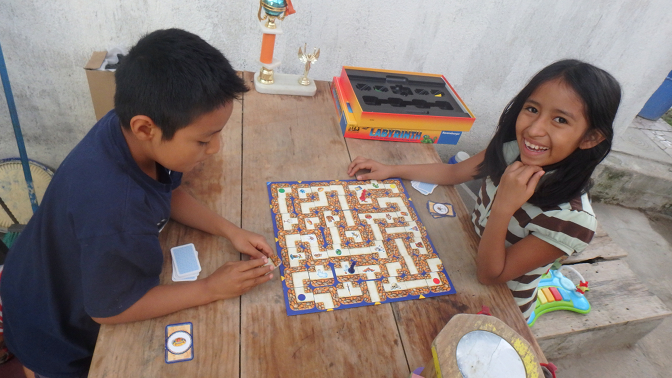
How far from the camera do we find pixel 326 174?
4.25ft

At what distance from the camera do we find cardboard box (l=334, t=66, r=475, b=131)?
1.46m

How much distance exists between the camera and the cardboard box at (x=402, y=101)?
1460 mm

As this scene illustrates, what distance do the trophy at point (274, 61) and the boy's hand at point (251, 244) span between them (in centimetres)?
80

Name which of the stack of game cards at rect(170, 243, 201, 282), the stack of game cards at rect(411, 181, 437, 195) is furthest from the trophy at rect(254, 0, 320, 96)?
the stack of game cards at rect(170, 243, 201, 282)

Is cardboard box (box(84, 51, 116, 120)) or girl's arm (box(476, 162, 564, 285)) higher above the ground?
girl's arm (box(476, 162, 564, 285))

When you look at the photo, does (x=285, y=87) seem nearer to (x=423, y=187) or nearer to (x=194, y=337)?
(x=423, y=187)

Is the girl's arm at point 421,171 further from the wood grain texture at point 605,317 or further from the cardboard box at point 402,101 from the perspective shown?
the wood grain texture at point 605,317

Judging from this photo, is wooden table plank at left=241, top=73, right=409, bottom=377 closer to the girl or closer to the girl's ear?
the girl

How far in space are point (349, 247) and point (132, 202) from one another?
54 centimetres

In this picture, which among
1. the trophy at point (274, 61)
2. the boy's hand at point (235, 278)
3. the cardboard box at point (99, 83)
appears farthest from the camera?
the cardboard box at point (99, 83)

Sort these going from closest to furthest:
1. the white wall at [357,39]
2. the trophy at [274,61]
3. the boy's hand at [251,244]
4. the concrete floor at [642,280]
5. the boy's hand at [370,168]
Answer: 1. the boy's hand at [251,244]
2. the boy's hand at [370,168]
3. the trophy at [274,61]
4. the white wall at [357,39]
5. the concrete floor at [642,280]

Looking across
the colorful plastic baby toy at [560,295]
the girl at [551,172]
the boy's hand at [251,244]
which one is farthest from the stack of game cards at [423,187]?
the colorful plastic baby toy at [560,295]

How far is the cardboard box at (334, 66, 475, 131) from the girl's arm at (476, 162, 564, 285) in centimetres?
47

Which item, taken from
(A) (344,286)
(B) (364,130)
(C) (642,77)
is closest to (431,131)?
(B) (364,130)
